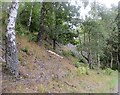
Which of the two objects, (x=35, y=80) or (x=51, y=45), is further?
(x=51, y=45)

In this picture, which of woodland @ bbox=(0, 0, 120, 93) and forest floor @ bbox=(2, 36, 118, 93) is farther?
woodland @ bbox=(0, 0, 120, 93)

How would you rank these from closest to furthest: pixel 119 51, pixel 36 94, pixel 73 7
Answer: pixel 36 94 → pixel 73 7 → pixel 119 51

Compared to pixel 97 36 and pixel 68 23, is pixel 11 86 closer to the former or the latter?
pixel 68 23

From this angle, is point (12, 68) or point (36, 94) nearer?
point (36, 94)

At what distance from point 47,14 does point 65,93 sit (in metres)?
9.35

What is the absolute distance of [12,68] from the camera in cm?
930

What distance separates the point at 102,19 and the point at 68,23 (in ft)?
11.4

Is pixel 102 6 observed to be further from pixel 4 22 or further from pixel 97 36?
pixel 4 22

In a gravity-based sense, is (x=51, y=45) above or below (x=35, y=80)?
above

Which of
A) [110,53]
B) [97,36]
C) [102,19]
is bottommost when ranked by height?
[110,53]

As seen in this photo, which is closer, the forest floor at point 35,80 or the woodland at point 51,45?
the forest floor at point 35,80

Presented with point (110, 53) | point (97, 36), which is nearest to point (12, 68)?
point (97, 36)

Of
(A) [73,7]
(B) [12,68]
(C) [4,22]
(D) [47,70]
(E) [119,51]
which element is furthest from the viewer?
(E) [119,51]

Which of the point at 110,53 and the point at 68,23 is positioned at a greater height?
the point at 68,23
